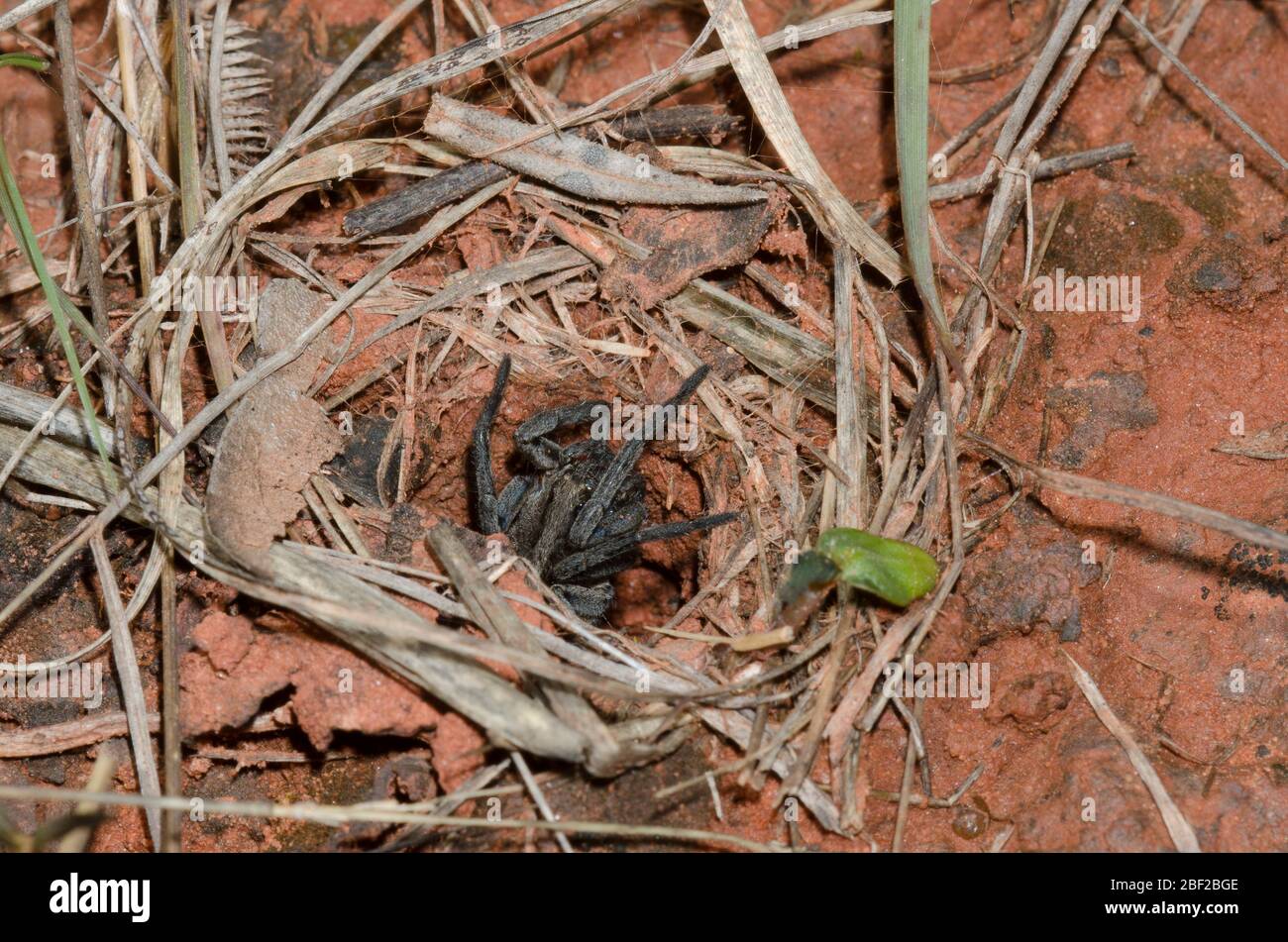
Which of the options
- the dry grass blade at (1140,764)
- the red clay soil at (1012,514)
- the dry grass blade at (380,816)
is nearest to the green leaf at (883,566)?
the red clay soil at (1012,514)

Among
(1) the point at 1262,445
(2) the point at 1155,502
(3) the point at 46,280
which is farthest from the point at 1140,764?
(3) the point at 46,280

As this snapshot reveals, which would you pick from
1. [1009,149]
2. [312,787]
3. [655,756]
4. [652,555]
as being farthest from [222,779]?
[1009,149]

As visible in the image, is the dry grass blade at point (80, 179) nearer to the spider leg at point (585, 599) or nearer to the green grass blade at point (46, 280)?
the green grass blade at point (46, 280)

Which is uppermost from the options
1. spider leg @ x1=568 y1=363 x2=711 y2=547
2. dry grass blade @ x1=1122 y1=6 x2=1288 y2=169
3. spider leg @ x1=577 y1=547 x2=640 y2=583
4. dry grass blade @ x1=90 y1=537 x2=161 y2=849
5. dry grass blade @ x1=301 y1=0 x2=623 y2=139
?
dry grass blade @ x1=301 y1=0 x2=623 y2=139

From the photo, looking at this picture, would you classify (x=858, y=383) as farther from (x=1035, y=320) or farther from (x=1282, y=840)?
(x=1282, y=840)

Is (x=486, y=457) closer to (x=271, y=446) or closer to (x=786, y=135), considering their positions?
(x=271, y=446)

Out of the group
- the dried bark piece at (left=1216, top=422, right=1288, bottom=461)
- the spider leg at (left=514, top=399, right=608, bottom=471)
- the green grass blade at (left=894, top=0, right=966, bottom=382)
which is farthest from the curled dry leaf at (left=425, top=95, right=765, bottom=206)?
the dried bark piece at (left=1216, top=422, right=1288, bottom=461)

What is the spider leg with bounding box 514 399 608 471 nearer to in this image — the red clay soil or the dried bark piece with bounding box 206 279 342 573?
the red clay soil
